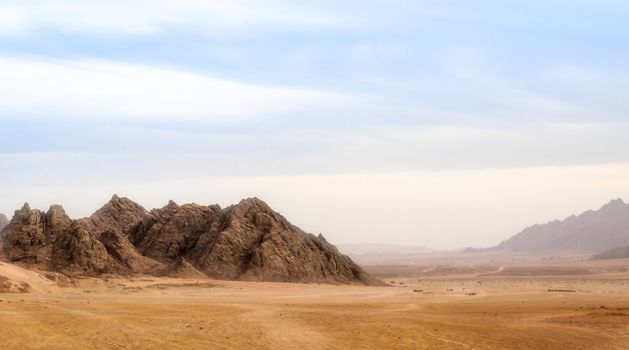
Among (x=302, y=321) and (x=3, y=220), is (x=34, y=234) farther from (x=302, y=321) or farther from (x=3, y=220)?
(x=3, y=220)

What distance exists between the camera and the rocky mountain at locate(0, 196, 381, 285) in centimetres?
5494

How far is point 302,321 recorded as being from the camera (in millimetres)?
28734

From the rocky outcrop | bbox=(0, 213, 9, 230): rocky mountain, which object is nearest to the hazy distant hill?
the rocky outcrop

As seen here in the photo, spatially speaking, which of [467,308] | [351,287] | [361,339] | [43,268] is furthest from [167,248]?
[361,339]

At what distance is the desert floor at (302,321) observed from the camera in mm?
22453

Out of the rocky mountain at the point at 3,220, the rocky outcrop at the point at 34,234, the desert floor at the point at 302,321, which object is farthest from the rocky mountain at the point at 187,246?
the rocky mountain at the point at 3,220

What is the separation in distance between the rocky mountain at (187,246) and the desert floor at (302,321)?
9.30 metres

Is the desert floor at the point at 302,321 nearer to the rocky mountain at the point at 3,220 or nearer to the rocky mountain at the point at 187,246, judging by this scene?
the rocky mountain at the point at 187,246

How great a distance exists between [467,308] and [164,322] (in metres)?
16.5

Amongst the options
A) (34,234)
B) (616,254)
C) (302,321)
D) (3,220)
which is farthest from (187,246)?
(616,254)

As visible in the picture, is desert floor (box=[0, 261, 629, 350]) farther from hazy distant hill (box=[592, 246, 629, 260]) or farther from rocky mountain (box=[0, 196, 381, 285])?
hazy distant hill (box=[592, 246, 629, 260])

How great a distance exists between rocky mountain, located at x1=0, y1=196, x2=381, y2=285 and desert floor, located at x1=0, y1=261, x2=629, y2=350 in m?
9.30

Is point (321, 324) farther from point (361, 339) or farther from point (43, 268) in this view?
point (43, 268)

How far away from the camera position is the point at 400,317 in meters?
30.9
